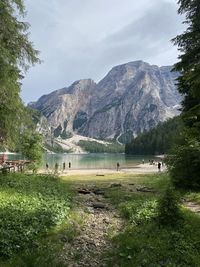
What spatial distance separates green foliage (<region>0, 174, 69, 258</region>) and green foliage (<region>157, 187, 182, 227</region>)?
3.88 m

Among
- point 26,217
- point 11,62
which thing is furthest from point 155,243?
point 11,62

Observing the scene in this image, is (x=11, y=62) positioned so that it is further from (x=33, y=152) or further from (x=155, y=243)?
(x=33, y=152)

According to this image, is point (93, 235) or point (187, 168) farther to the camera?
point (187, 168)

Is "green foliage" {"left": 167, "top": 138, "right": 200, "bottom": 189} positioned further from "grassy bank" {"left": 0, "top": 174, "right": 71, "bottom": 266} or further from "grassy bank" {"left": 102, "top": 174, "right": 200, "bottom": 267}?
"grassy bank" {"left": 0, "top": 174, "right": 71, "bottom": 266}

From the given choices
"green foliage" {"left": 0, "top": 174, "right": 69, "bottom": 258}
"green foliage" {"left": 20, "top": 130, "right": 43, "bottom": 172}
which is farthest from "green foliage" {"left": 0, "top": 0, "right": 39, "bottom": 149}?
"green foliage" {"left": 20, "top": 130, "right": 43, "bottom": 172}

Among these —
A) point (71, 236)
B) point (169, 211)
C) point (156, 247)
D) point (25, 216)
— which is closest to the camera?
point (156, 247)

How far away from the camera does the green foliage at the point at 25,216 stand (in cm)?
Result: 1079

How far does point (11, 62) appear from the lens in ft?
71.2

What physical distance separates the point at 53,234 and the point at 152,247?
3445mm

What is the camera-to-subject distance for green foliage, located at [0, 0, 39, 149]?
2014 cm

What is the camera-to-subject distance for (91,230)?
13.8 m

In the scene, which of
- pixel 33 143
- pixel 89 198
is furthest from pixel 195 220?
pixel 33 143

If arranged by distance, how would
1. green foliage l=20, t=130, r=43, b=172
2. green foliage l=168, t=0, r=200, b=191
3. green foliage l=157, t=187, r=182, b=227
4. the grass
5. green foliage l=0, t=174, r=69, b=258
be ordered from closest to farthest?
the grass, green foliage l=0, t=174, r=69, b=258, green foliage l=157, t=187, r=182, b=227, green foliage l=168, t=0, r=200, b=191, green foliage l=20, t=130, r=43, b=172

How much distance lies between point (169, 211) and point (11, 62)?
Answer: 13.5 m
